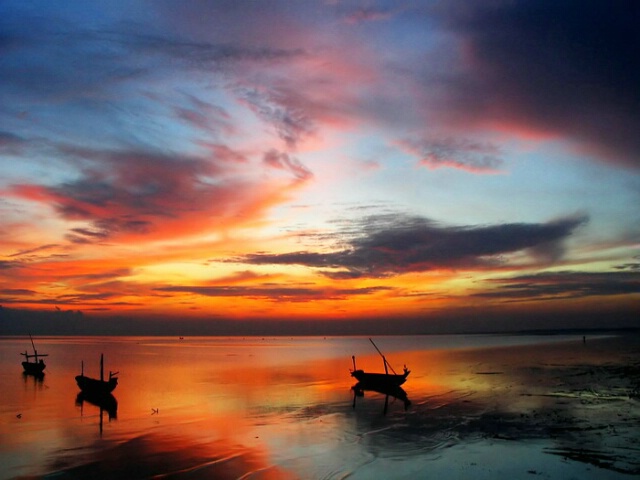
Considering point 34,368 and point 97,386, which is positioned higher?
point 34,368

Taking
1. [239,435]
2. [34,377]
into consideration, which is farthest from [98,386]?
[34,377]

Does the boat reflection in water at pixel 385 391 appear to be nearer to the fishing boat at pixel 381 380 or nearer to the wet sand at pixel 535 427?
the fishing boat at pixel 381 380

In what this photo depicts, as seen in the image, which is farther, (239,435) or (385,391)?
(385,391)

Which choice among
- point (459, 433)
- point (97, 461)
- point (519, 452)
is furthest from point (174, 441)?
point (519, 452)

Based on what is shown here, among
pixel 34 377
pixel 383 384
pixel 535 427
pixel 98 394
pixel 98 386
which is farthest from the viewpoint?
pixel 34 377

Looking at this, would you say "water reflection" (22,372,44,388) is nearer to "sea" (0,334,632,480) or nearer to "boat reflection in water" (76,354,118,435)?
"sea" (0,334,632,480)

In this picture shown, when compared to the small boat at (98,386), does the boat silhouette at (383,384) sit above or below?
below

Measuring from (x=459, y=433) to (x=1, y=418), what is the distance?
30.3 m

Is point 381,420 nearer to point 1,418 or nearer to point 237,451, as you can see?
point 237,451

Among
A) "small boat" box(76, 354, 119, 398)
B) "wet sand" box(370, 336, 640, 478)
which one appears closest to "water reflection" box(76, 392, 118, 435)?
"small boat" box(76, 354, 119, 398)

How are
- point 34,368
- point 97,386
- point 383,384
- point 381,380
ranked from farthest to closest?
1. point 34,368
2. point 381,380
3. point 383,384
4. point 97,386

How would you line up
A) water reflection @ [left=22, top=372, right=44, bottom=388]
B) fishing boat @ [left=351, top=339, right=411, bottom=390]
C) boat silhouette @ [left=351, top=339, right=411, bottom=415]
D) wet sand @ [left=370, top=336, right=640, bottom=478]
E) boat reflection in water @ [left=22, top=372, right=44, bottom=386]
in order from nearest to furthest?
wet sand @ [left=370, top=336, right=640, bottom=478] < boat silhouette @ [left=351, top=339, right=411, bottom=415] < fishing boat @ [left=351, top=339, right=411, bottom=390] < water reflection @ [left=22, top=372, right=44, bottom=388] < boat reflection in water @ [left=22, top=372, right=44, bottom=386]

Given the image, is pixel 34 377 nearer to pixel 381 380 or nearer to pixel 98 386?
pixel 98 386

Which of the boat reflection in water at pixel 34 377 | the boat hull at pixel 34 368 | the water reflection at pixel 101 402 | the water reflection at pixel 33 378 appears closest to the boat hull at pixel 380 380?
the water reflection at pixel 101 402
